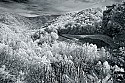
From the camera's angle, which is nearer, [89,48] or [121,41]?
[121,41]

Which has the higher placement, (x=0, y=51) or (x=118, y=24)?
(x=118, y=24)

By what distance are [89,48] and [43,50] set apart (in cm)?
494

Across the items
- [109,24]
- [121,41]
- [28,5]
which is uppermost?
[28,5]

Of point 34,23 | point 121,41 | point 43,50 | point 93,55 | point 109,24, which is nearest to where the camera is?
point 121,41

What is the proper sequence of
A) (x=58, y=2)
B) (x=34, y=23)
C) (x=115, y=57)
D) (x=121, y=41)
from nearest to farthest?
Answer: 1. (x=58, y=2)
2. (x=115, y=57)
3. (x=121, y=41)
4. (x=34, y=23)

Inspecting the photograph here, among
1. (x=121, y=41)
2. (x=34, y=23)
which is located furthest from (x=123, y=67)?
(x=34, y=23)

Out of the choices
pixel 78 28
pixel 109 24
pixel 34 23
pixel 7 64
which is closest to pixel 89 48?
pixel 109 24

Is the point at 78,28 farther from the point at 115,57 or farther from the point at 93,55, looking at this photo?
the point at 115,57

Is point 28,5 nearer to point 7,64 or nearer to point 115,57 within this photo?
point 115,57

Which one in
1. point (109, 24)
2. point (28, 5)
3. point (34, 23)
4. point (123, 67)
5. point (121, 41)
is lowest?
point (34, 23)

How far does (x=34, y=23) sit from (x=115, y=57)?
50436mm

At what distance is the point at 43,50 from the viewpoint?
18.0 metres

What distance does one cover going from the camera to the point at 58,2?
1.32 meters

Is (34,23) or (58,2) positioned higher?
(58,2)
